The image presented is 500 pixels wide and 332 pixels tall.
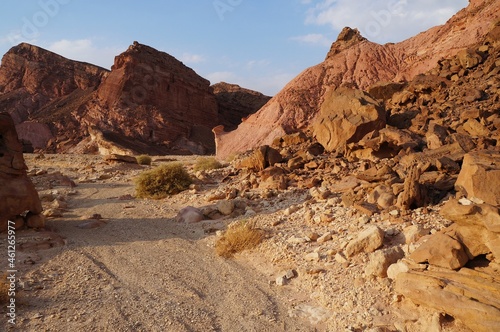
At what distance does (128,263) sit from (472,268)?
442cm

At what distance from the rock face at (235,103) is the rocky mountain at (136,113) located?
0.48ft

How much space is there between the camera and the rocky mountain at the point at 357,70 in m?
16.1

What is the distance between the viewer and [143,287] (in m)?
5.25

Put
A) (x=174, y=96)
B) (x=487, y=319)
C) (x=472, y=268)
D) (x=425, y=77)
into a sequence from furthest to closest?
(x=174, y=96), (x=425, y=77), (x=472, y=268), (x=487, y=319)

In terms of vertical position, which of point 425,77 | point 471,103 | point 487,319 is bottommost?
point 487,319

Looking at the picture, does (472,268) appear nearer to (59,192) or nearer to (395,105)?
(395,105)

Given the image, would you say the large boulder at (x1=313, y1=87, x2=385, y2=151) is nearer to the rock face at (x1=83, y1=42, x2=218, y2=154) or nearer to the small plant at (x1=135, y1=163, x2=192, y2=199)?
the small plant at (x1=135, y1=163, x2=192, y2=199)

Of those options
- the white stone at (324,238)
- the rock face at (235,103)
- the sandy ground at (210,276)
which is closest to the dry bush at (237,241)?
the sandy ground at (210,276)

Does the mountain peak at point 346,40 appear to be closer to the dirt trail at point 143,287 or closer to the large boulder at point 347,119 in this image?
the large boulder at point 347,119

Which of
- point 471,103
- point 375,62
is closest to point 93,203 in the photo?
point 471,103

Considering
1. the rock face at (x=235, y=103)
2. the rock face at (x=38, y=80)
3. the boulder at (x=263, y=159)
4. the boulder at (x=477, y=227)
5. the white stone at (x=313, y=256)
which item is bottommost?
the white stone at (x=313, y=256)

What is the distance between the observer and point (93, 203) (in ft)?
34.8

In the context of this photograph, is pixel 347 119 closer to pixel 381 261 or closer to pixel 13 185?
pixel 381 261

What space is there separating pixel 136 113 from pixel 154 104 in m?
2.14
